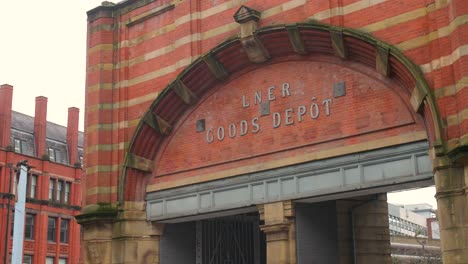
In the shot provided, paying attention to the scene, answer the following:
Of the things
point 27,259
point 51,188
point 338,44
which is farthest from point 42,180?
point 338,44

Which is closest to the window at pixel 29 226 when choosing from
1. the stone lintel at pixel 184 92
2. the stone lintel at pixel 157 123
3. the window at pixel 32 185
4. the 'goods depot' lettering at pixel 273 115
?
the window at pixel 32 185

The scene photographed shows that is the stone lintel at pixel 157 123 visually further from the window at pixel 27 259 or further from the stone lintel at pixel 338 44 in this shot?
the window at pixel 27 259

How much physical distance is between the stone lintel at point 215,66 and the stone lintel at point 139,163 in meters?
3.19

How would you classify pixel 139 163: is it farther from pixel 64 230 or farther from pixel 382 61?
pixel 64 230

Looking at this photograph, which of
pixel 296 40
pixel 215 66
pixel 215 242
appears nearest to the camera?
pixel 296 40

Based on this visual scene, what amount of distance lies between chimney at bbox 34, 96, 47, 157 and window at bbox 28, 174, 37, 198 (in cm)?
204

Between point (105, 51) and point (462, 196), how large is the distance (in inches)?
451

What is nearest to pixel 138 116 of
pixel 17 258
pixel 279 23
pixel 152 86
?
pixel 152 86

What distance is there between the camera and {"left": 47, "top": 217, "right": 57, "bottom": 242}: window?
50062mm

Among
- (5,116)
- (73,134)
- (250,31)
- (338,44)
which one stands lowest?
(338,44)

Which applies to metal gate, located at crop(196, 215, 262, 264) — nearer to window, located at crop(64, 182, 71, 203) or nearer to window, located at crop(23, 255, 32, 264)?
window, located at crop(23, 255, 32, 264)

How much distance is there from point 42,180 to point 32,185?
3.38ft

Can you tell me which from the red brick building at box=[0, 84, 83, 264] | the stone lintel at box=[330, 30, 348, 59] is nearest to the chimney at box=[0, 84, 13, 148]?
the red brick building at box=[0, 84, 83, 264]

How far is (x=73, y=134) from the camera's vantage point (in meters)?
54.4
